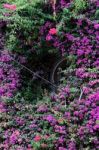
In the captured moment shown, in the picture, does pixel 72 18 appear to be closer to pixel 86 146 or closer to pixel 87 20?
pixel 87 20

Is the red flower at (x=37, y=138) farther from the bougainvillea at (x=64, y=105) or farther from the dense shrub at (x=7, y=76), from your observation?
the dense shrub at (x=7, y=76)

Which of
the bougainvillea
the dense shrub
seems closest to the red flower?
the bougainvillea

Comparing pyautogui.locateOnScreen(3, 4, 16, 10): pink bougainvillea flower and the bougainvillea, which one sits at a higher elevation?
pyautogui.locateOnScreen(3, 4, 16, 10): pink bougainvillea flower

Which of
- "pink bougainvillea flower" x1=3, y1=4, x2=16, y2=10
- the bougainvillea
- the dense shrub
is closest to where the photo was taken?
the bougainvillea

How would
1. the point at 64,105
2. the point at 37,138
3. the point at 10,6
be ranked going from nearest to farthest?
the point at 37,138 < the point at 64,105 < the point at 10,6

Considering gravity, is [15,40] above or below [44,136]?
above

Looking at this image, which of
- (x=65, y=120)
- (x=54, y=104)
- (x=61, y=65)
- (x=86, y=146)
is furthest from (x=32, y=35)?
(x=86, y=146)

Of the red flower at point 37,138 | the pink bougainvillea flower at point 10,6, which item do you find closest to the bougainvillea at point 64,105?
the red flower at point 37,138

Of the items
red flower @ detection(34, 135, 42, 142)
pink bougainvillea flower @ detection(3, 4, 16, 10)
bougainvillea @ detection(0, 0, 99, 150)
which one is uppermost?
pink bougainvillea flower @ detection(3, 4, 16, 10)

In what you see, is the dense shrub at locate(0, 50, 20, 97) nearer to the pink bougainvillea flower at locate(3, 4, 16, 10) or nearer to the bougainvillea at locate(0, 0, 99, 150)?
the bougainvillea at locate(0, 0, 99, 150)

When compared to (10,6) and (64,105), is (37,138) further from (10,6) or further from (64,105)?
(10,6)

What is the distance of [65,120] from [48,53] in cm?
218

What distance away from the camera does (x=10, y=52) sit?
8.95 meters

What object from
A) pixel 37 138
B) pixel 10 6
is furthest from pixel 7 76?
pixel 37 138
